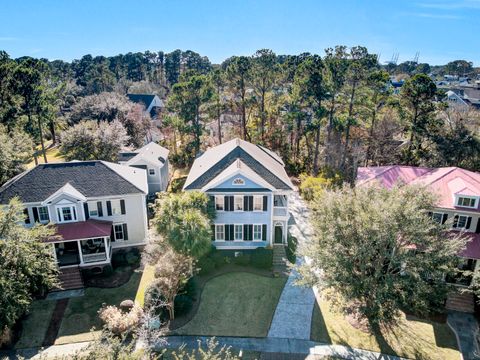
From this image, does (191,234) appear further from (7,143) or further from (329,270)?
(7,143)

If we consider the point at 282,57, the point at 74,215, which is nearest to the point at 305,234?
the point at 74,215

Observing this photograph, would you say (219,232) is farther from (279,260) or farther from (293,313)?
(293,313)

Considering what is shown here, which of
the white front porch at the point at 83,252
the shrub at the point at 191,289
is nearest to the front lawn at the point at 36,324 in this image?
the white front porch at the point at 83,252

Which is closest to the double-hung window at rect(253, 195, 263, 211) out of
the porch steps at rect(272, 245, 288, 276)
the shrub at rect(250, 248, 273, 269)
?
the shrub at rect(250, 248, 273, 269)

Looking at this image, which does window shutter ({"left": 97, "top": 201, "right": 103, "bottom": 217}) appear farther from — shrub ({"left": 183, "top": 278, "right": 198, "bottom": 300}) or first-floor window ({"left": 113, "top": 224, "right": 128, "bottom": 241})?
shrub ({"left": 183, "top": 278, "right": 198, "bottom": 300})

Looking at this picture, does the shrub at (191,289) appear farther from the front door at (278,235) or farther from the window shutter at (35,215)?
the window shutter at (35,215)
